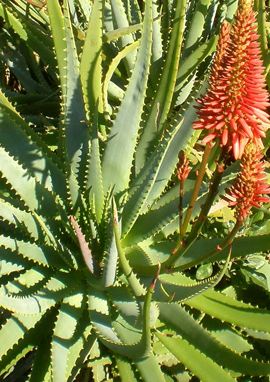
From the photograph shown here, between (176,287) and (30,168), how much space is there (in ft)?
1.54

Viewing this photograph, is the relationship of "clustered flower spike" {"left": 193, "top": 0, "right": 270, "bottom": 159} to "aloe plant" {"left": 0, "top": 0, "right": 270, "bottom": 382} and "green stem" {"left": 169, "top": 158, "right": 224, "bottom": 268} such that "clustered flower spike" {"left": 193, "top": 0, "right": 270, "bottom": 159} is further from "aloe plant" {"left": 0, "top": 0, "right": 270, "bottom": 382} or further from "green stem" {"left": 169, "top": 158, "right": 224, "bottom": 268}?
"aloe plant" {"left": 0, "top": 0, "right": 270, "bottom": 382}

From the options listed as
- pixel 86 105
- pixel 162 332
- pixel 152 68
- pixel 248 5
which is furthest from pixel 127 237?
pixel 248 5

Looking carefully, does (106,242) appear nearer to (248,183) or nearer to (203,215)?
(203,215)

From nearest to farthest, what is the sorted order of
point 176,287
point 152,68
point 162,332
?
point 176,287
point 162,332
point 152,68

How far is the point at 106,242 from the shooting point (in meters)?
1.41

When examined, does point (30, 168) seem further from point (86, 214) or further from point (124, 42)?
point (124, 42)

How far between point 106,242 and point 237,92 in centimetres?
57

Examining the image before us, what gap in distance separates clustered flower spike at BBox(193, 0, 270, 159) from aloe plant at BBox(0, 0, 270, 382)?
0.39 m

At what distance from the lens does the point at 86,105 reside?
1.57 metres

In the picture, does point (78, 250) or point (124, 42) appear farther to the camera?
point (124, 42)

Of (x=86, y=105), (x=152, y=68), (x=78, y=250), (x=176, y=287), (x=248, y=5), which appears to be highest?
(x=152, y=68)

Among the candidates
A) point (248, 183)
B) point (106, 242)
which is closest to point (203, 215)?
point (248, 183)

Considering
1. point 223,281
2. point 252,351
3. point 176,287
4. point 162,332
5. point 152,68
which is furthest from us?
point 152,68

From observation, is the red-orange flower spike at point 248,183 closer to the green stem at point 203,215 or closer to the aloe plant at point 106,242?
the green stem at point 203,215
